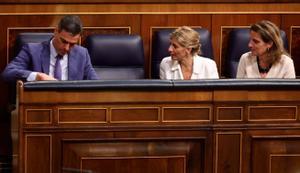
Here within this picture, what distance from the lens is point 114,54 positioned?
5.06 metres

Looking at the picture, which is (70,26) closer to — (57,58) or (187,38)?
(57,58)

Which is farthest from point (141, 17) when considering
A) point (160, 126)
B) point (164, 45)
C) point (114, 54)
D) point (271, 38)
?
point (160, 126)

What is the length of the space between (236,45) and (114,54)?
0.91 metres

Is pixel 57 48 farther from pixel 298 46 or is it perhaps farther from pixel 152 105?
pixel 298 46

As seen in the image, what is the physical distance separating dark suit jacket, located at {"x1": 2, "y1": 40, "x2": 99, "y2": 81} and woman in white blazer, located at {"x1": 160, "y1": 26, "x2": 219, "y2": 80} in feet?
1.69

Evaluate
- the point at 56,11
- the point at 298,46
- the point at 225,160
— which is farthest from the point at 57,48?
the point at 298,46

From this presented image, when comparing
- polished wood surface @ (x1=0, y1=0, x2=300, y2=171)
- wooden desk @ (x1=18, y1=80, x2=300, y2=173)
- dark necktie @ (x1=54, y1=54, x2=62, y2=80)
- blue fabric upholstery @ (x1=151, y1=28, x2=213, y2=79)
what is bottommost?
wooden desk @ (x1=18, y1=80, x2=300, y2=173)

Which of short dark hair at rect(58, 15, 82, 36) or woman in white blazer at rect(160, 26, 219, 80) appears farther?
woman in white blazer at rect(160, 26, 219, 80)

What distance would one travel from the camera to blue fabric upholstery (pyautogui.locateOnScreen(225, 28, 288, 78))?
5367 mm

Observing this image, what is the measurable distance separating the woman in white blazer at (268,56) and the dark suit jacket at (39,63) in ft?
3.22

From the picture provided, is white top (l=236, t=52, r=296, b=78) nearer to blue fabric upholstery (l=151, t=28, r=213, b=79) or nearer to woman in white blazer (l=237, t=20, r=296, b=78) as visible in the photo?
woman in white blazer (l=237, t=20, r=296, b=78)

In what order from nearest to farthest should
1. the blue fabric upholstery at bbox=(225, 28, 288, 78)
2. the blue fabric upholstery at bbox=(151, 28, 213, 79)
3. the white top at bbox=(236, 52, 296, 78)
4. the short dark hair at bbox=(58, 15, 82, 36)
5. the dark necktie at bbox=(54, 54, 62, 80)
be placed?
the short dark hair at bbox=(58, 15, 82, 36), the dark necktie at bbox=(54, 54, 62, 80), the white top at bbox=(236, 52, 296, 78), the blue fabric upholstery at bbox=(151, 28, 213, 79), the blue fabric upholstery at bbox=(225, 28, 288, 78)

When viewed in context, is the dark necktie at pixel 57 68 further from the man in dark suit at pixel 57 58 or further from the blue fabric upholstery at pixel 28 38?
the blue fabric upholstery at pixel 28 38

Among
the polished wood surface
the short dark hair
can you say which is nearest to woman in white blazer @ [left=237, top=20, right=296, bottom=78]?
the polished wood surface
